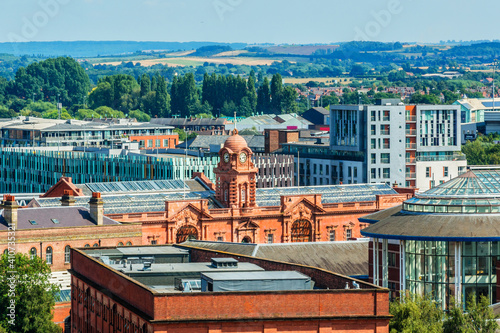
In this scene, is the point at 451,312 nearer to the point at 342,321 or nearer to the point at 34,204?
the point at 342,321

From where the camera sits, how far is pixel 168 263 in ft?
300

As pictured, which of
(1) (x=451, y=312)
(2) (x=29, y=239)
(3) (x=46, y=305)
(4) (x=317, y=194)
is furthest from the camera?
(4) (x=317, y=194)

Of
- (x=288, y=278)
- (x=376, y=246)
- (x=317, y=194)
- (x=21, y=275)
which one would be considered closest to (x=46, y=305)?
(x=21, y=275)

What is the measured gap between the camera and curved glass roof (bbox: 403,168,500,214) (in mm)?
100125

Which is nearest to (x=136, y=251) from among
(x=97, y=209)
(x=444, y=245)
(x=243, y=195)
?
(x=444, y=245)

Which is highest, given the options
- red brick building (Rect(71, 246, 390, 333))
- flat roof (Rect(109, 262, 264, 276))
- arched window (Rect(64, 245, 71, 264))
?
flat roof (Rect(109, 262, 264, 276))

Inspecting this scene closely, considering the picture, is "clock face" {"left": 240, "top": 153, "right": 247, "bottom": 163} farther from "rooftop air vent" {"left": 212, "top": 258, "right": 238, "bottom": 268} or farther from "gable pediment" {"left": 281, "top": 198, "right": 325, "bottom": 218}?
"rooftop air vent" {"left": 212, "top": 258, "right": 238, "bottom": 268}

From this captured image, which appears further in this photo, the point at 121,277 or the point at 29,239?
the point at 29,239

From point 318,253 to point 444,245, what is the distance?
24.5 m

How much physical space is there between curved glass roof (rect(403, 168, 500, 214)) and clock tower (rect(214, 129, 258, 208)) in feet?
144

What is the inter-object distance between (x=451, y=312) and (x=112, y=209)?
6051 cm

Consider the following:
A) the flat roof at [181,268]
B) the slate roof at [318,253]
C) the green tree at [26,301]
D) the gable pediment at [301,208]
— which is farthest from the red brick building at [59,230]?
the flat roof at [181,268]

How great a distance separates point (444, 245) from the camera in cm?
9700

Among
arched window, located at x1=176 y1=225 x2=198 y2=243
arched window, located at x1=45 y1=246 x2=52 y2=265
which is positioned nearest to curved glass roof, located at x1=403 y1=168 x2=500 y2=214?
arched window, located at x1=45 y1=246 x2=52 y2=265
